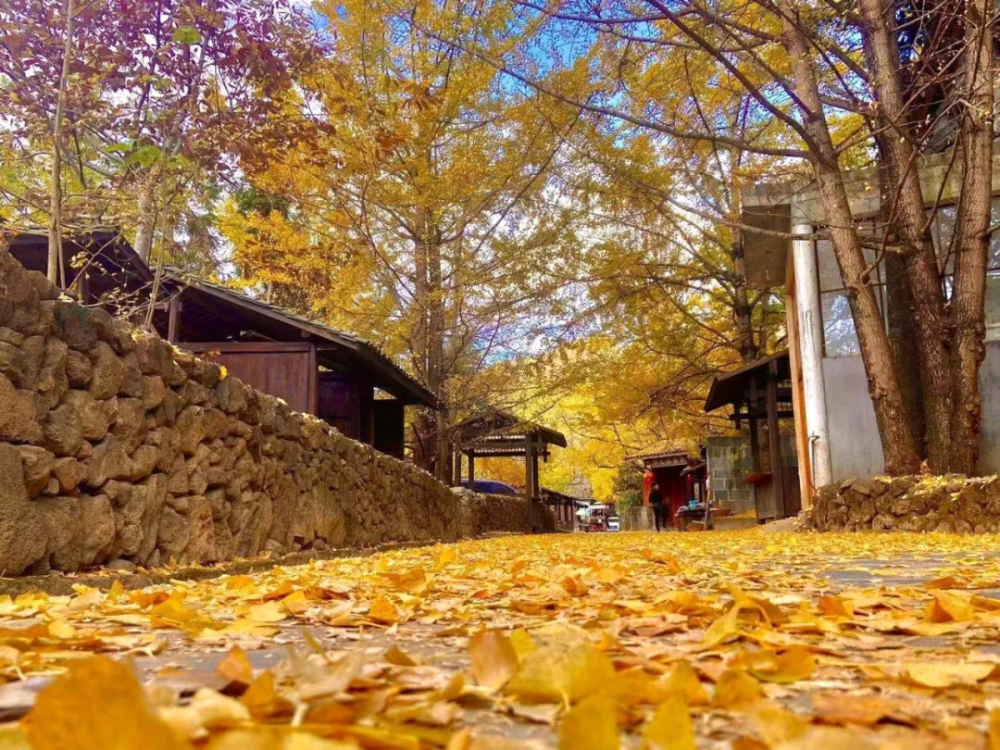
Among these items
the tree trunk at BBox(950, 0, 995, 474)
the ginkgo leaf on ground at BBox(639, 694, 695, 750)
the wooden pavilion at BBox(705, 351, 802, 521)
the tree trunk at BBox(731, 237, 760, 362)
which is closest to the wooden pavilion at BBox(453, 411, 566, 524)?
the wooden pavilion at BBox(705, 351, 802, 521)

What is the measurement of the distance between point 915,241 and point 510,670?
892 cm

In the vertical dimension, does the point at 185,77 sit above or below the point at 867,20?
below

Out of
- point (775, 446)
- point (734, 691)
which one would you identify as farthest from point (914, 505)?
point (734, 691)

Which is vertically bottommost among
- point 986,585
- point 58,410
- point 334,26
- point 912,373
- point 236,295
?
point 986,585

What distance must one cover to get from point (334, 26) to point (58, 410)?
30.5 feet

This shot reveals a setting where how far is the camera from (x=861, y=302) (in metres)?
8.46

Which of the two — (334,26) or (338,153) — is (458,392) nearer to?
(338,153)

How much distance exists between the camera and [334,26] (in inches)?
451

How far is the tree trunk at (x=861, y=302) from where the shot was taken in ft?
26.8

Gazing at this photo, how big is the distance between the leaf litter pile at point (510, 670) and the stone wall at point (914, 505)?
18.2 ft

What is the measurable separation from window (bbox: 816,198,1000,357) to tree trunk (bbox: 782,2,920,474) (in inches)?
48.8

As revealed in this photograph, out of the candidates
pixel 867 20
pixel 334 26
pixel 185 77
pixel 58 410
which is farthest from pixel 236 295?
pixel 867 20

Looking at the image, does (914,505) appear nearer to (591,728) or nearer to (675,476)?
(591,728)

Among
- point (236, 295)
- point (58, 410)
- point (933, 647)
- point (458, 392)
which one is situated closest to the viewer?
point (933, 647)
